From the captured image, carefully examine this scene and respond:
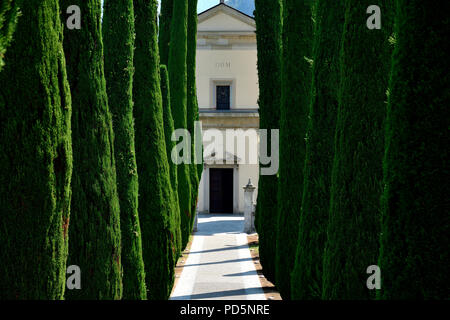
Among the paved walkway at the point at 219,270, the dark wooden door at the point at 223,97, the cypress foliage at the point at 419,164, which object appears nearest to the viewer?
the cypress foliage at the point at 419,164

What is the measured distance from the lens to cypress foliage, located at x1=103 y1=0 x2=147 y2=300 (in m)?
7.21

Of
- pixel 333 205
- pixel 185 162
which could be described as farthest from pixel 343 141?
pixel 185 162

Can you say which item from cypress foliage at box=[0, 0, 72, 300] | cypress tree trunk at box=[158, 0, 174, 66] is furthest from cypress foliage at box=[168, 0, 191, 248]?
cypress foliage at box=[0, 0, 72, 300]

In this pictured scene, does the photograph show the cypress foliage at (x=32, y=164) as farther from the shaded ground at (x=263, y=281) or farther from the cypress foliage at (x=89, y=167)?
the shaded ground at (x=263, y=281)

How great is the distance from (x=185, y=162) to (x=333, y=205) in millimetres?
12302

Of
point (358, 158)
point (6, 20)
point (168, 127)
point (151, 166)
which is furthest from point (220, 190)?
point (6, 20)

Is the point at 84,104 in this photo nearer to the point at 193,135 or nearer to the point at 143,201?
the point at 143,201

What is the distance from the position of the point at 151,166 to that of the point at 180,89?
961 centimetres

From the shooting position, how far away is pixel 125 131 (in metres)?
7.41

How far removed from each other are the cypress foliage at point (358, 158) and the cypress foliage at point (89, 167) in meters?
2.71

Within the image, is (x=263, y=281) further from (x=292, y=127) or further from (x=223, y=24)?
(x=223, y=24)

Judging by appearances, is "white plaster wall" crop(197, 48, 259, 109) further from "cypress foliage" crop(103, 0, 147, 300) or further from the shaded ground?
"cypress foliage" crop(103, 0, 147, 300)

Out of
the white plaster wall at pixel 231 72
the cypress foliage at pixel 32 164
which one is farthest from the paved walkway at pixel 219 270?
the white plaster wall at pixel 231 72

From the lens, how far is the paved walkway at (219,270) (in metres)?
11.1
